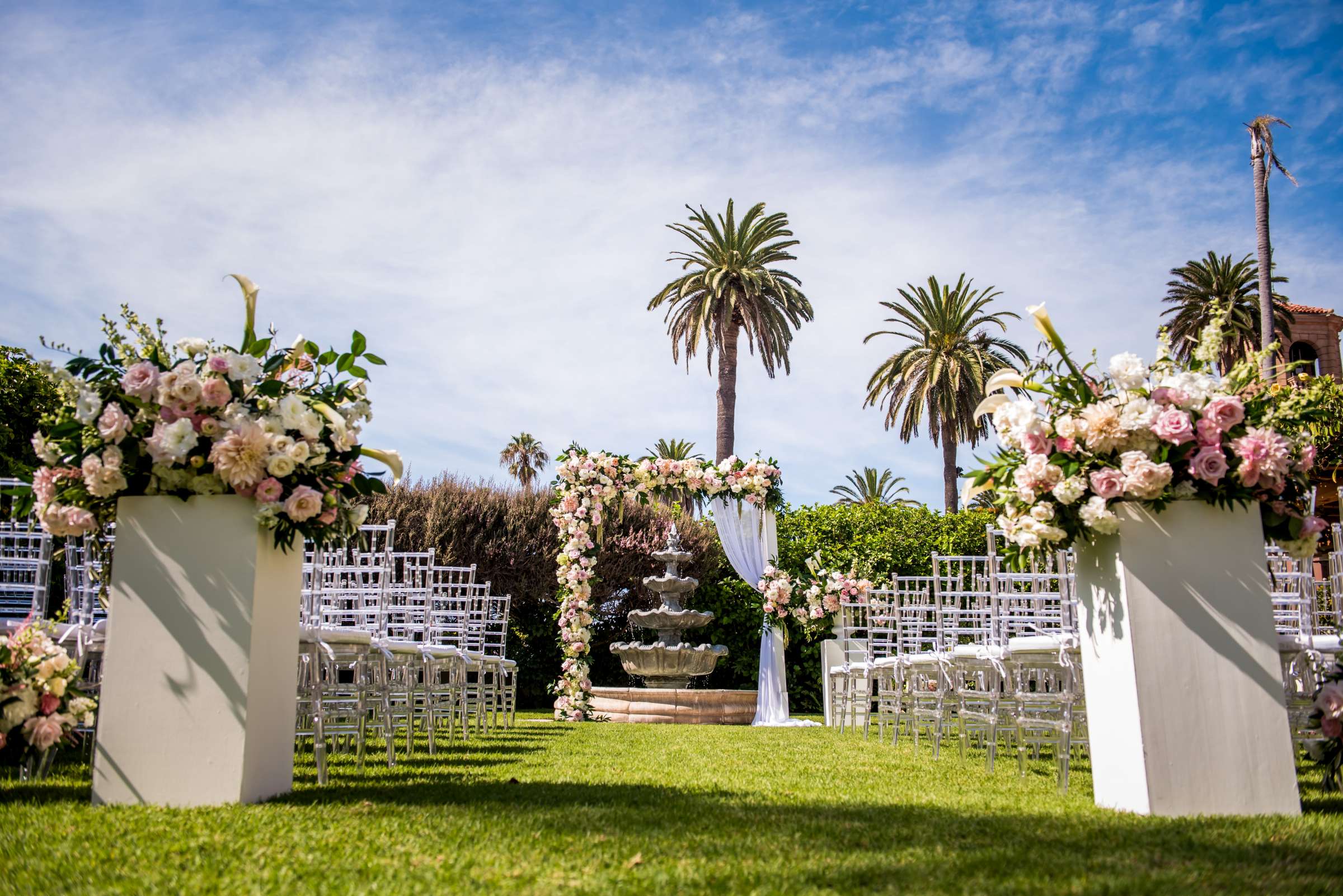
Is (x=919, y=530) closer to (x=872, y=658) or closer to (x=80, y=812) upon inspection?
(x=872, y=658)

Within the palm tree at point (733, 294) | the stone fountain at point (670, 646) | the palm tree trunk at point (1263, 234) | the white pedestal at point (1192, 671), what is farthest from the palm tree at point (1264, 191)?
the white pedestal at point (1192, 671)

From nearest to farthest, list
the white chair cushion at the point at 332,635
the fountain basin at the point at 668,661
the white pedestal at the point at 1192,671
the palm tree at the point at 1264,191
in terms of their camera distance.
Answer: the white pedestal at the point at 1192,671
the white chair cushion at the point at 332,635
the fountain basin at the point at 668,661
the palm tree at the point at 1264,191

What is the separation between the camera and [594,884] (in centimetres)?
197

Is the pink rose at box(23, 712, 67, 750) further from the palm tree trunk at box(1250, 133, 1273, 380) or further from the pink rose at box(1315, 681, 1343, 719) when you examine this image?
the palm tree trunk at box(1250, 133, 1273, 380)

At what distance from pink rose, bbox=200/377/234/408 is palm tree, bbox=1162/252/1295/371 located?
75.1 ft

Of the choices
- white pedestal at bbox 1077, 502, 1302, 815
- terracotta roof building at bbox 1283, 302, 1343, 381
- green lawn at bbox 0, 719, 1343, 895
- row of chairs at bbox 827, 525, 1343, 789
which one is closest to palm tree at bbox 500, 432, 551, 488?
terracotta roof building at bbox 1283, 302, 1343, 381

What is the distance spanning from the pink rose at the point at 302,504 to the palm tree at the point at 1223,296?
895 inches

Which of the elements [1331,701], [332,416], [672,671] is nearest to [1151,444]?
[1331,701]

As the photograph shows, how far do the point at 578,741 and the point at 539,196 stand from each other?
181 inches

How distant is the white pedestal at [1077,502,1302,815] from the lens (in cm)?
296

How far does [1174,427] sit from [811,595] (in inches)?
332

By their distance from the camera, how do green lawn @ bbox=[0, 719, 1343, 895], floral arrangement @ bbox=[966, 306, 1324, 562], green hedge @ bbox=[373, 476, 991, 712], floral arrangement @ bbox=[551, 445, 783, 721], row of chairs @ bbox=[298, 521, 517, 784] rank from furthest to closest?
1. green hedge @ bbox=[373, 476, 991, 712]
2. floral arrangement @ bbox=[551, 445, 783, 721]
3. row of chairs @ bbox=[298, 521, 517, 784]
4. floral arrangement @ bbox=[966, 306, 1324, 562]
5. green lawn @ bbox=[0, 719, 1343, 895]

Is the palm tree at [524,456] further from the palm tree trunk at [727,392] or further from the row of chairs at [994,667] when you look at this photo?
the row of chairs at [994,667]

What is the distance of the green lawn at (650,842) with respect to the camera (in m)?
1.99
